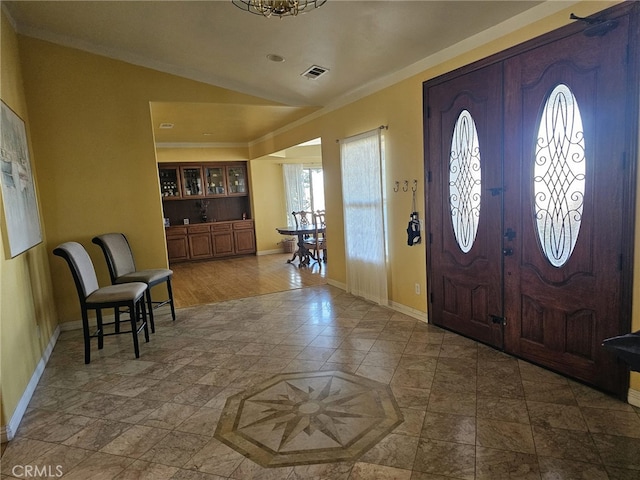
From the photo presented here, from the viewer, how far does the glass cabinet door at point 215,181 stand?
338 inches

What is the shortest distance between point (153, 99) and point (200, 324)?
8.65 ft

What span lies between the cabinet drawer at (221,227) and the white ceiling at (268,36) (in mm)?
3791

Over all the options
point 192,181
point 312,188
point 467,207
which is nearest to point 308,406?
point 467,207

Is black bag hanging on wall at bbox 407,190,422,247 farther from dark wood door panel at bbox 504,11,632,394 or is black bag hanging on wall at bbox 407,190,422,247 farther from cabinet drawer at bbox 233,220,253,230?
cabinet drawer at bbox 233,220,253,230

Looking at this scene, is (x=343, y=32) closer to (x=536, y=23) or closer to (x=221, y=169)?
(x=536, y=23)

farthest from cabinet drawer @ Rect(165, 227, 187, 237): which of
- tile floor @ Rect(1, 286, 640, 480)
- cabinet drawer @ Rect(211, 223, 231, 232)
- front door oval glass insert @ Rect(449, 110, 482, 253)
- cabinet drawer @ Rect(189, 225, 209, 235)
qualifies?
front door oval glass insert @ Rect(449, 110, 482, 253)

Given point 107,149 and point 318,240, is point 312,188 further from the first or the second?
point 107,149

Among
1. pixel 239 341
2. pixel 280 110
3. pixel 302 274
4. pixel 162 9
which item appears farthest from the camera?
pixel 302 274

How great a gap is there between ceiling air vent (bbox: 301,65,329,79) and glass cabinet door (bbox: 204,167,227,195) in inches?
196

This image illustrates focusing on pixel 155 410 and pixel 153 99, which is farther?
pixel 153 99

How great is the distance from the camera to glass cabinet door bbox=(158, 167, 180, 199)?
27.0 feet

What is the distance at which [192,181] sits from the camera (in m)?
8.47

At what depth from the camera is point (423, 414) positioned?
230 cm

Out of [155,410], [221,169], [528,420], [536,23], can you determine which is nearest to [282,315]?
[155,410]
